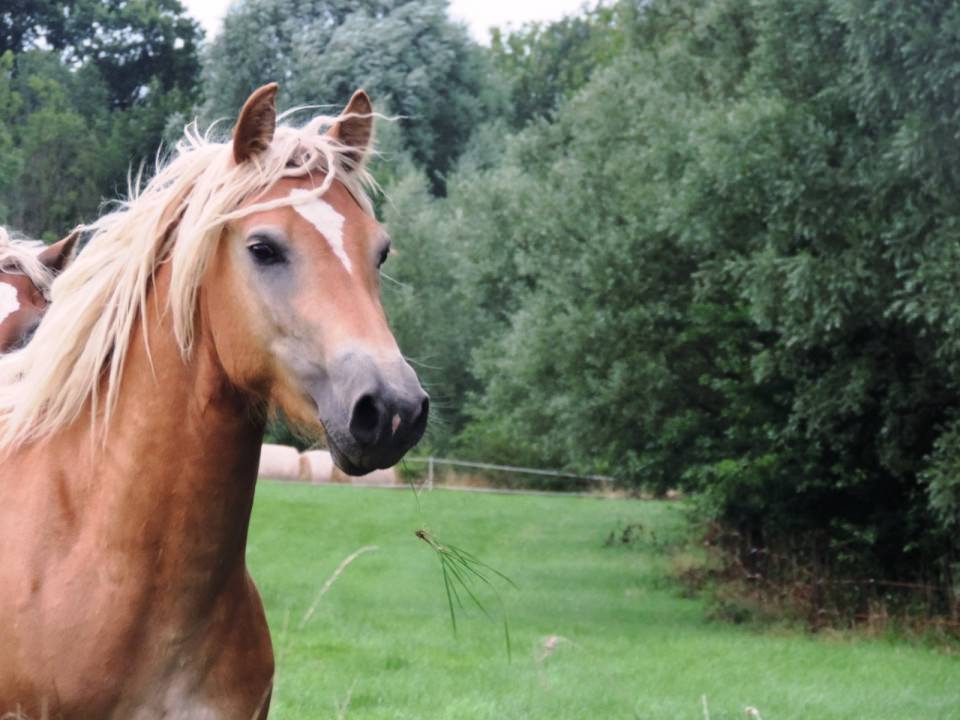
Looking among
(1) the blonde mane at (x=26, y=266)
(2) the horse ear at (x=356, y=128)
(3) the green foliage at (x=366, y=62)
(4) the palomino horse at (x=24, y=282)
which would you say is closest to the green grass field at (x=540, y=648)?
(2) the horse ear at (x=356, y=128)

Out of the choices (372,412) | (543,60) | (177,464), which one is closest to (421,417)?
(372,412)

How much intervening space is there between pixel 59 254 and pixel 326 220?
2.42 metres

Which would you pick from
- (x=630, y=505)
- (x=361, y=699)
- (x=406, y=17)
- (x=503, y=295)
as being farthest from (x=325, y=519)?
(x=361, y=699)

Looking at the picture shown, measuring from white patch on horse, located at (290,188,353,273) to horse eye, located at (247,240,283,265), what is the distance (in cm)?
12

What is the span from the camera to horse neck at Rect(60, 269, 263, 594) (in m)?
3.47

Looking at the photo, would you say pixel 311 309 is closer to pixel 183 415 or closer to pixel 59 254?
pixel 183 415

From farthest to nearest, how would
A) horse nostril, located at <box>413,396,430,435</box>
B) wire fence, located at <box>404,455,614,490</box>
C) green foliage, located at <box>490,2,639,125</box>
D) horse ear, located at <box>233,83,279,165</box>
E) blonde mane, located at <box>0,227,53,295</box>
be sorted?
green foliage, located at <box>490,2,639,125</box>
wire fence, located at <box>404,455,614,490</box>
blonde mane, located at <box>0,227,53,295</box>
horse ear, located at <box>233,83,279,165</box>
horse nostril, located at <box>413,396,430,435</box>

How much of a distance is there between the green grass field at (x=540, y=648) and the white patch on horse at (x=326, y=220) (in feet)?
4.20

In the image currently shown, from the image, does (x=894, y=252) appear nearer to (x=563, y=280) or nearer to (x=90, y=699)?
(x=563, y=280)

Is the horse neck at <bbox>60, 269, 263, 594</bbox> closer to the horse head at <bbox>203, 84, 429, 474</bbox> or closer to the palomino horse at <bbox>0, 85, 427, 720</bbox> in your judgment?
the palomino horse at <bbox>0, 85, 427, 720</bbox>

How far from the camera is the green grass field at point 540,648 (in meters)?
9.15

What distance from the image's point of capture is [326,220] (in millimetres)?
3471

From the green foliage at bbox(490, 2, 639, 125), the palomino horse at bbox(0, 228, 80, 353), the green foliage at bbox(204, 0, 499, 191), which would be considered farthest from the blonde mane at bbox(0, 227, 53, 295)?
the green foliage at bbox(490, 2, 639, 125)

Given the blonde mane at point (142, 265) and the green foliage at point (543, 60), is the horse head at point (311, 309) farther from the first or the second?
the green foliage at point (543, 60)
